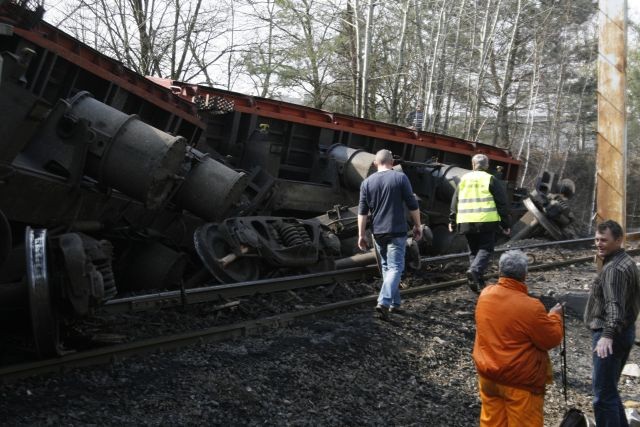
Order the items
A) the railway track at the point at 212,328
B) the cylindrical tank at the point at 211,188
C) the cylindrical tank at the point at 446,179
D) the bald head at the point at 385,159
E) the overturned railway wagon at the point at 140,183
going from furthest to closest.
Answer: the cylindrical tank at the point at 446,179, the cylindrical tank at the point at 211,188, the bald head at the point at 385,159, the overturned railway wagon at the point at 140,183, the railway track at the point at 212,328

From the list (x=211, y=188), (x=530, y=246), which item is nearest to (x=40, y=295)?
(x=211, y=188)

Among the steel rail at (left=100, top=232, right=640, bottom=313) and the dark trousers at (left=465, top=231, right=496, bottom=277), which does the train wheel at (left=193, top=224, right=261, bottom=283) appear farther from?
the dark trousers at (left=465, top=231, right=496, bottom=277)

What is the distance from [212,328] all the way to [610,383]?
312 centimetres

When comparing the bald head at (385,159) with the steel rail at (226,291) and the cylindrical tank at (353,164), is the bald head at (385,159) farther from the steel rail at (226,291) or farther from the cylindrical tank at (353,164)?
the cylindrical tank at (353,164)

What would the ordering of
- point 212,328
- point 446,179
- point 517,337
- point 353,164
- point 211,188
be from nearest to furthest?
point 517,337 → point 212,328 → point 211,188 → point 353,164 → point 446,179


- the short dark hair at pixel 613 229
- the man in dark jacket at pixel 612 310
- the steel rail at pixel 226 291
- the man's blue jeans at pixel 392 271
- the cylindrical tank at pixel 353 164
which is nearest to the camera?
the man in dark jacket at pixel 612 310

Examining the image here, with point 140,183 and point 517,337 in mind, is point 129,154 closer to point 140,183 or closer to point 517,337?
point 140,183

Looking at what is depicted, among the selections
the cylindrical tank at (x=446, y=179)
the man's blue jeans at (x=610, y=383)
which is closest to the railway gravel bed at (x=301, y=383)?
the man's blue jeans at (x=610, y=383)

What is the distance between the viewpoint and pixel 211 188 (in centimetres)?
Result: 733

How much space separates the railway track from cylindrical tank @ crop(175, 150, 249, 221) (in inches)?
36.8

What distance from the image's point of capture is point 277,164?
411 inches

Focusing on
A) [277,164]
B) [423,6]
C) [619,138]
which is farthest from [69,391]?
[423,6]

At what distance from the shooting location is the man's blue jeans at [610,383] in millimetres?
4223

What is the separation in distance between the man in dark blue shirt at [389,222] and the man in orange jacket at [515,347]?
2.80 m
